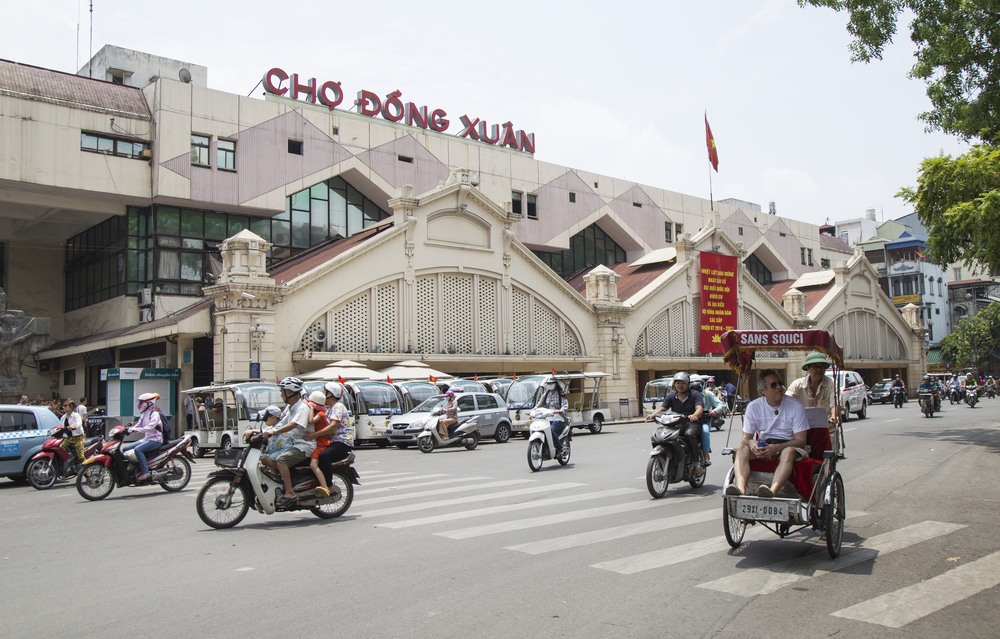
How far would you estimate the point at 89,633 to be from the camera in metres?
5.51

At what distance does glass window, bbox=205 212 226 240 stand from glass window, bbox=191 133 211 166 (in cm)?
240

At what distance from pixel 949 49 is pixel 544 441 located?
14.1 metres

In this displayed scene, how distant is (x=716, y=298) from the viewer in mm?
44906

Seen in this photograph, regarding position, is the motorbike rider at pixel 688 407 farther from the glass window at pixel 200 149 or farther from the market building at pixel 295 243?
the glass window at pixel 200 149

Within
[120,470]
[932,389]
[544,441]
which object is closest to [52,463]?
[120,470]

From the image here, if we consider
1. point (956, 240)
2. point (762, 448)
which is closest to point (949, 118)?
point (956, 240)

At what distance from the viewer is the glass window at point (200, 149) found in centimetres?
→ 3169

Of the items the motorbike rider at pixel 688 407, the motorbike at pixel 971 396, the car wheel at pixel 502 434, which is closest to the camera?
the motorbike rider at pixel 688 407

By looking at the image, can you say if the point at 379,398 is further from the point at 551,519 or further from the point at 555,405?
the point at 551,519

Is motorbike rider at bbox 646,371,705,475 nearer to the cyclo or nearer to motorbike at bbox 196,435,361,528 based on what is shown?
the cyclo

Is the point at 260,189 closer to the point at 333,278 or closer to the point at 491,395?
the point at 333,278

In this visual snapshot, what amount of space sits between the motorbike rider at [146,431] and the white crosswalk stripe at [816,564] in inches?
413

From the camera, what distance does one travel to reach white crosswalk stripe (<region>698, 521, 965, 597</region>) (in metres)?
6.41

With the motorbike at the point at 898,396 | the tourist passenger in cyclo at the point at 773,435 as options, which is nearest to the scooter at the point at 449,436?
the tourist passenger in cyclo at the point at 773,435
